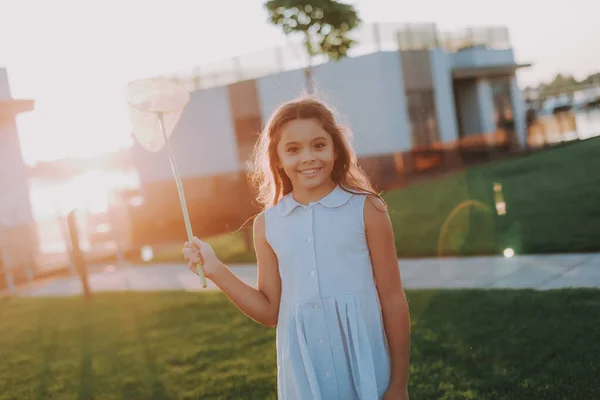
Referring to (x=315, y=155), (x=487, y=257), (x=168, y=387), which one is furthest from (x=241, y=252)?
(x=315, y=155)

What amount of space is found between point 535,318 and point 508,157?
21.1 m

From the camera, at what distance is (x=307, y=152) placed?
238cm

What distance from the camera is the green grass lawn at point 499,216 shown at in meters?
8.69

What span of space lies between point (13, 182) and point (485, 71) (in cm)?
2012

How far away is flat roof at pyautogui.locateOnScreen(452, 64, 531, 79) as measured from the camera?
2734 cm

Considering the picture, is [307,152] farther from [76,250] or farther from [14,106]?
[14,106]

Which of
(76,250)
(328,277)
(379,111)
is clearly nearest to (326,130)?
(328,277)

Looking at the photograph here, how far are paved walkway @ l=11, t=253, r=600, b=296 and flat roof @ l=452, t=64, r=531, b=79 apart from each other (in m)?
19.6

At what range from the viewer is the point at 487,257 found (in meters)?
8.04

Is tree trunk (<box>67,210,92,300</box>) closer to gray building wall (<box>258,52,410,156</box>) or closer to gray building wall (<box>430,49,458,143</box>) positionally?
gray building wall (<box>258,52,410,156</box>)

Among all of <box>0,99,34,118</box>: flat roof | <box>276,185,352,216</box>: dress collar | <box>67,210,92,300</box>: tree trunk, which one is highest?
<box>0,99,34,118</box>: flat roof

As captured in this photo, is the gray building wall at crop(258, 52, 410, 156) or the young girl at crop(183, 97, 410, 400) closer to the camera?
the young girl at crop(183, 97, 410, 400)

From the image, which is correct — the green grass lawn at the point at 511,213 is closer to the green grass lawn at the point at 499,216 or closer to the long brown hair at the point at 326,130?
the green grass lawn at the point at 499,216

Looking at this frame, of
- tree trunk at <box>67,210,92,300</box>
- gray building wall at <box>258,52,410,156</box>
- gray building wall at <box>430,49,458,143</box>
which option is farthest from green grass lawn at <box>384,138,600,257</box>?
gray building wall at <box>430,49,458,143</box>
